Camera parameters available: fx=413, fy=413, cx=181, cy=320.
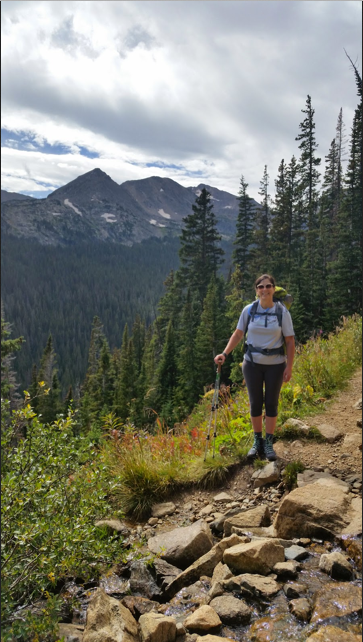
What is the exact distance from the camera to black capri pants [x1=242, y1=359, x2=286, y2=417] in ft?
17.5

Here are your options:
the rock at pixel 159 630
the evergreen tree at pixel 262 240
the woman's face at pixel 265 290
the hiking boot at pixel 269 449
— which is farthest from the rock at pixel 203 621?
the evergreen tree at pixel 262 240

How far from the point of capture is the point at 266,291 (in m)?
5.22

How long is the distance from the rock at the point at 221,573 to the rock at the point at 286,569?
1.26ft

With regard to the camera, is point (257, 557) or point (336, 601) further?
point (257, 557)

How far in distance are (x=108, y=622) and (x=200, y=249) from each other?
48054 mm

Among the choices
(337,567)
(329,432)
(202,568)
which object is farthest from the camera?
(329,432)

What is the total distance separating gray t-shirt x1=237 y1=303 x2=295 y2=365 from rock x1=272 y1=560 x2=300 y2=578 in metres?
2.41

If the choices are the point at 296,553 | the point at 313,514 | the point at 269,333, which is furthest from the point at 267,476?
the point at 269,333

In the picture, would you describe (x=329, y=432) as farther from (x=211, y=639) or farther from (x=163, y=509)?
(x=211, y=639)

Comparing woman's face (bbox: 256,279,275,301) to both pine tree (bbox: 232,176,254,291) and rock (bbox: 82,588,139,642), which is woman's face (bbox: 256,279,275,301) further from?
pine tree (bbox: 232,176,254,291)

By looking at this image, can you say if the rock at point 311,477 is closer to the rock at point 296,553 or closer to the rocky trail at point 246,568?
the rocky trail at point 246,568

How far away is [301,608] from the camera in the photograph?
2.89 metres

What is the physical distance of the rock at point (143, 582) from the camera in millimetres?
3712

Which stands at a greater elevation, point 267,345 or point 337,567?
point 267,345
